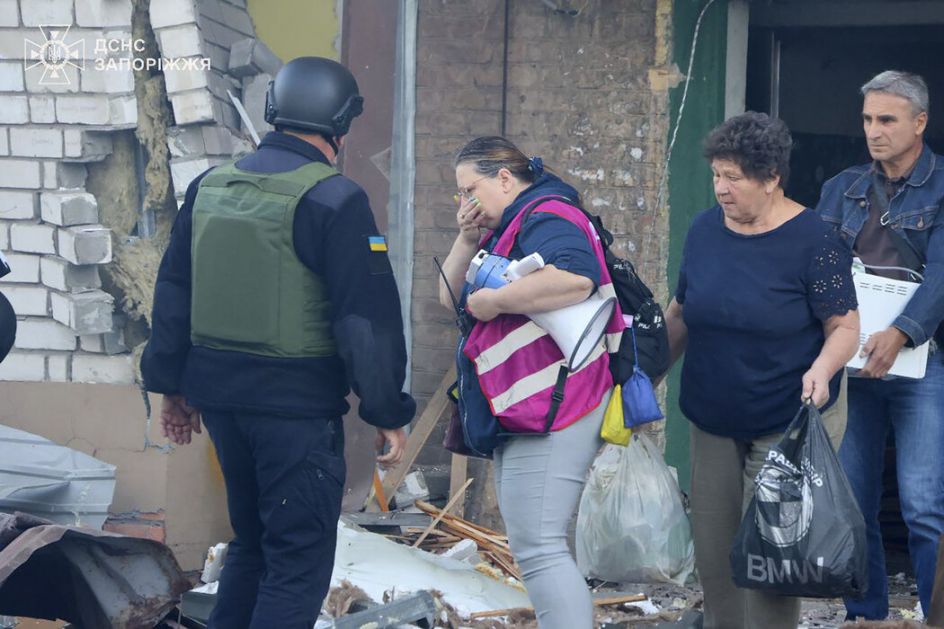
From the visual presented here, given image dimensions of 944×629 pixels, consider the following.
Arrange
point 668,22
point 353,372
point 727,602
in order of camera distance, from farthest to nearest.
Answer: point 668,22 < point 727,602 < point 353,372

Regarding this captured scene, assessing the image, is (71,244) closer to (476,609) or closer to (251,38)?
(251,38)

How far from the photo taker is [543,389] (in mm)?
3428

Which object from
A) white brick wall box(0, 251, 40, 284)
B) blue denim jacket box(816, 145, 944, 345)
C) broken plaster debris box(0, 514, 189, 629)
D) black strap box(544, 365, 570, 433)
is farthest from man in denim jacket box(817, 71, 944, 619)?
white brick wall box(0, 251, 40, 284)

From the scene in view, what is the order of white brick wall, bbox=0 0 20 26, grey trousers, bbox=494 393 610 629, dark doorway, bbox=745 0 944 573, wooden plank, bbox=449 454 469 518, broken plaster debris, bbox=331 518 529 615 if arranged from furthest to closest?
dark doorway, bbox=745 0 944 573
white brick wall, bbox=0 0 20 26
wooden plank, bbox=449 454 469 518
broken plaster debris, bbox=331 518 529 615
grey trousers, bbox=494 393 610 629

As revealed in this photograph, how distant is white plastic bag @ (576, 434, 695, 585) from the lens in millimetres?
5121

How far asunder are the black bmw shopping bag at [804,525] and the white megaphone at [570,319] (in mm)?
573

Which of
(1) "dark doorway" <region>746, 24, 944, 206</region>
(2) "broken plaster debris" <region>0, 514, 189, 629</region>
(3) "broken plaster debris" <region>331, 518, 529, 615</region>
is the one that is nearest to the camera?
(2) "broken plaster debris" <region>0, 514, 189, 629</region>

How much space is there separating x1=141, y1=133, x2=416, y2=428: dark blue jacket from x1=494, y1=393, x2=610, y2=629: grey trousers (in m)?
0.39

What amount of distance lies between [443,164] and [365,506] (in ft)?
Answer: 5.20

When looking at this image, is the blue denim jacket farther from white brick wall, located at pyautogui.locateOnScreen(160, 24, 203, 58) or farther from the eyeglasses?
white brick wall, located at pyautogui.locateOnScreen(160, 24, 203, 58)

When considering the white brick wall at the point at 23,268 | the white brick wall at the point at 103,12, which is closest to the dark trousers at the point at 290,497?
the white brick wall at the point at 23,268

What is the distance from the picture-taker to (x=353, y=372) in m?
3.46

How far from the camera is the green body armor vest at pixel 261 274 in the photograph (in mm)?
3486

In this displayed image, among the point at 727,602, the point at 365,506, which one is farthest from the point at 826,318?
the point at 365,506
